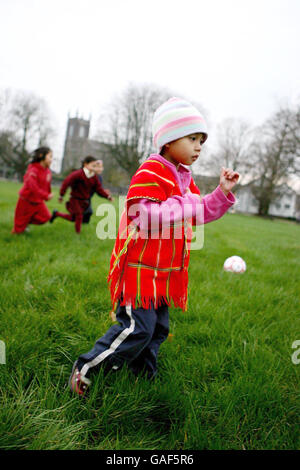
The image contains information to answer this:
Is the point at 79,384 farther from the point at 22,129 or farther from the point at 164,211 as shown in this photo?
the point at 22,129

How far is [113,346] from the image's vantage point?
155cm

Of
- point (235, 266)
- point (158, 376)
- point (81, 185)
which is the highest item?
point (81, 185)

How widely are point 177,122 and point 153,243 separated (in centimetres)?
65

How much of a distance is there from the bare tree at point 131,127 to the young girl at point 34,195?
30691 mm

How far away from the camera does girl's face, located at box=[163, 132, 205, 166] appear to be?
1595mm

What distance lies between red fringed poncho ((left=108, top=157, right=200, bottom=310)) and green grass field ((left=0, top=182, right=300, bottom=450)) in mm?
464

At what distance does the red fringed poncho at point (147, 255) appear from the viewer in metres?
1.48

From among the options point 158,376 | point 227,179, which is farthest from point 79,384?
point 227,179

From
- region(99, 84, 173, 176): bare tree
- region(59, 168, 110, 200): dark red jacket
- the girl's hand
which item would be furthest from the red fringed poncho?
region(99, 84, 173, 176): bare tree

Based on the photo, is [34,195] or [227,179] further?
[34,195]

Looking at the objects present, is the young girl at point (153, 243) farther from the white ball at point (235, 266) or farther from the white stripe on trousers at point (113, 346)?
the white ball at point (235, 266)

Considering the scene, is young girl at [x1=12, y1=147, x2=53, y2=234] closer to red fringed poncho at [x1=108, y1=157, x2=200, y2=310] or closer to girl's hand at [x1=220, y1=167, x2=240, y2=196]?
red fringed poncho at [x1=108, y1=157, x2=200, y2=310]

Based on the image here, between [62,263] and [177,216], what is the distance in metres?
2.38
